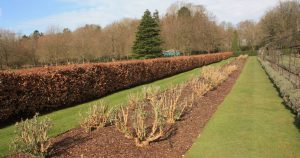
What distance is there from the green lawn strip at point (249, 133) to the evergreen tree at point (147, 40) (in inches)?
1440

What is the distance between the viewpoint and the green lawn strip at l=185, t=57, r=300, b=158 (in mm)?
6273

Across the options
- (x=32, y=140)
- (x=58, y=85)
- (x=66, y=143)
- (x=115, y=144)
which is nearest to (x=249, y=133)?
(x=115, y=144)

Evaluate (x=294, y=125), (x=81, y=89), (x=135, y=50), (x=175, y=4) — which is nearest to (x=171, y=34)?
(x=135, y=50)

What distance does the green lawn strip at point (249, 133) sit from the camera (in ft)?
20.6

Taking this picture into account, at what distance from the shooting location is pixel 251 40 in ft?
296

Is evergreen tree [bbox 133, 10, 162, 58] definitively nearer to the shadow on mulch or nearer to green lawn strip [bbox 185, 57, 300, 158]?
green lawn strip [bbox 185, 57, 300, 158]

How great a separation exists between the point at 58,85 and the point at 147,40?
120ft

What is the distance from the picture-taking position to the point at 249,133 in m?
7.60

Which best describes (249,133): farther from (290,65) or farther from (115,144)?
(290,65)

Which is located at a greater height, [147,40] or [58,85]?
[147,40]

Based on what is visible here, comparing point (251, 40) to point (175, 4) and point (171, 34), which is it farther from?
point (171, 34)

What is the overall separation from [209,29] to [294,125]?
5787cm

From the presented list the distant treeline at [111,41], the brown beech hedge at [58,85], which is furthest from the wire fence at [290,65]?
the distant treeline at [111,41]

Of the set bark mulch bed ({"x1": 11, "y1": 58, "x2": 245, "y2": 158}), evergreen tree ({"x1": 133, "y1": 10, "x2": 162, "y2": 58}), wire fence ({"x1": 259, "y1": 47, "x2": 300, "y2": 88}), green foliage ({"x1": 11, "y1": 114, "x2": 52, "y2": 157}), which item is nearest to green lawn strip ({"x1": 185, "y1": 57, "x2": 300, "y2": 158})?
bark mulch bed ({"x1": 11, "y1": 58, "x2": 245, "y2": 158})
